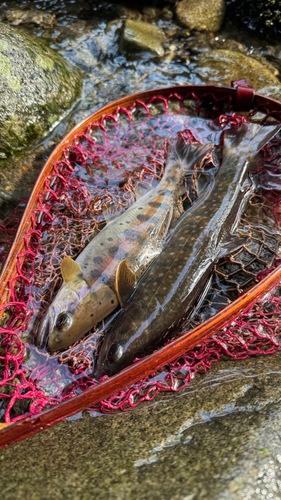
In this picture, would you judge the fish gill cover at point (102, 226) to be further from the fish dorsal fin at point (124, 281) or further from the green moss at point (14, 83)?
the green moss at point (14, 83)

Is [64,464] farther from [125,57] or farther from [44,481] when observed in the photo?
[125,57]

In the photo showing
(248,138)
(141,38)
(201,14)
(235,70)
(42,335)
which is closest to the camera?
(42,335)

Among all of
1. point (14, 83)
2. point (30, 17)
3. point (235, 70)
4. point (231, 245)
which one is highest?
point (30, 17)

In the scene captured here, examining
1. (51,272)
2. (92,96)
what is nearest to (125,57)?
(92,96)

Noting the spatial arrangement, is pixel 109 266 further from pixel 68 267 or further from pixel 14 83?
pixel 14 83

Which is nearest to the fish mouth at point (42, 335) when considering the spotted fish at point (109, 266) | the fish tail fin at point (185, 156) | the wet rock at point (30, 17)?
the spotted fish at point (109, 266)

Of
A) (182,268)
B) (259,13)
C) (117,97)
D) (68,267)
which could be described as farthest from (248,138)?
(259,13)
